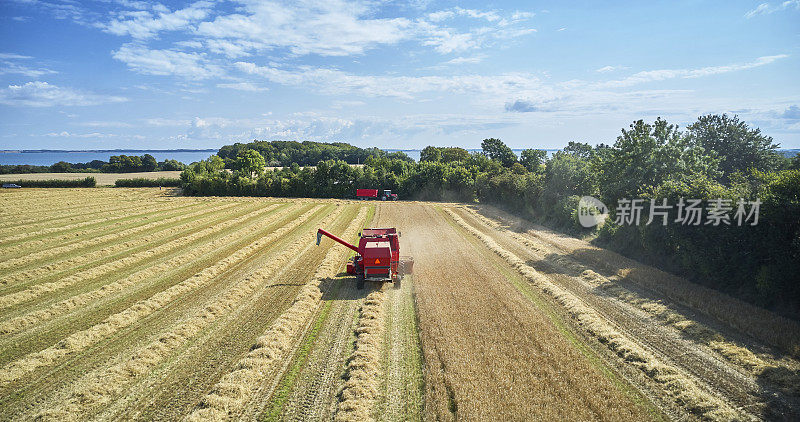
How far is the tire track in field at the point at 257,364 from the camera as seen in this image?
862 cm

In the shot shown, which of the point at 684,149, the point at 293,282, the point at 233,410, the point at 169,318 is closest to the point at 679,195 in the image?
the point at 684,149

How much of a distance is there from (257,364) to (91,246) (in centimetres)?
2210

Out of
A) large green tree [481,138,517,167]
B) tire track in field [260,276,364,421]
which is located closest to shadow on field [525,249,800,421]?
tire track in field [260,276,364,421]

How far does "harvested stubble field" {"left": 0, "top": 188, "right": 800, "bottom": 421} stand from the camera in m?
8.85

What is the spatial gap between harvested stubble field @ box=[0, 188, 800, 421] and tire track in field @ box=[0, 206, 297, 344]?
122 millimetres

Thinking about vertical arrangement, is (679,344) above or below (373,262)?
below

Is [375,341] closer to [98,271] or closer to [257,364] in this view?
[257,364]

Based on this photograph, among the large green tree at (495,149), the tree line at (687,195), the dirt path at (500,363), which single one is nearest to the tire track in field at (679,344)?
the dirt path at (500,363)

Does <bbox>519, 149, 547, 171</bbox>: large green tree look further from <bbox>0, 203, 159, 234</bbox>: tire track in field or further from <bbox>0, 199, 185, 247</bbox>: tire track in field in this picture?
<bbox>0, 203, 159, 234</bbox>: tire track in field

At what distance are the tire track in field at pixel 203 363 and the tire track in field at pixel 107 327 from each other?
10.5ft

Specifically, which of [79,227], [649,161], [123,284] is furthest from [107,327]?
[649,161]

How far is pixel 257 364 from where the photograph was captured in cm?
1044

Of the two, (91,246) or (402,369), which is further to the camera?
(91,246)

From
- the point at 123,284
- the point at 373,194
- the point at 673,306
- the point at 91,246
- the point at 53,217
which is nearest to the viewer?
the point at 673,306
